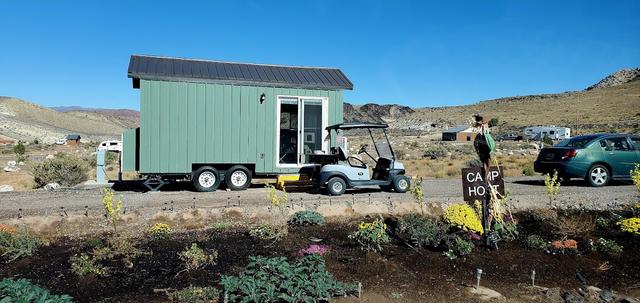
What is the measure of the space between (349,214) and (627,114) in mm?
73749

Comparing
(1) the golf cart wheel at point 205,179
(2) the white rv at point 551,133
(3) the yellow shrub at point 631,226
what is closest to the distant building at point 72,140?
(1) the golf cart wheel at point 205,179

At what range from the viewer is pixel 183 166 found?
478 inches

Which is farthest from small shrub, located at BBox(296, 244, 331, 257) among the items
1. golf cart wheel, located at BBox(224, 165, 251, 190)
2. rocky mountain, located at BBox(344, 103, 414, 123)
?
rocky mountain, located at BBox(344, 103, 414, 123)

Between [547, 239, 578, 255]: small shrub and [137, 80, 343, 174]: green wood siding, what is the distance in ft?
24.8

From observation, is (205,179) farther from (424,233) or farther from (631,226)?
(631,226)

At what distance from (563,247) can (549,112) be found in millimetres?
86898

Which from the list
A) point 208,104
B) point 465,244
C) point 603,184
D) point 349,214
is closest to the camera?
point 465,244

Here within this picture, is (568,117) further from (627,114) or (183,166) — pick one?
(183,166)

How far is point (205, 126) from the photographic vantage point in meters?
12.3

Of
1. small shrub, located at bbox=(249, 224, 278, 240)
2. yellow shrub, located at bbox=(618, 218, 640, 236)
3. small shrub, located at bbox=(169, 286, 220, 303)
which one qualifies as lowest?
small shrub, located at bbox=(169, 286, 220, 303)

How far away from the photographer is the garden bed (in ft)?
16.1

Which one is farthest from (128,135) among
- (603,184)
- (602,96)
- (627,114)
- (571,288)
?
(602,96)

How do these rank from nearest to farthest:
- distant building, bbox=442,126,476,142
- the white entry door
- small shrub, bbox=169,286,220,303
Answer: small shrub, bbox=169,286,220,303, the white entry door, distant building, bbox=442,126,476,142

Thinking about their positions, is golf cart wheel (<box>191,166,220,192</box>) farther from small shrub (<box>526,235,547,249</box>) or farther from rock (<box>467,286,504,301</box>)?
rock (<box>467,286,504,301</box>)
